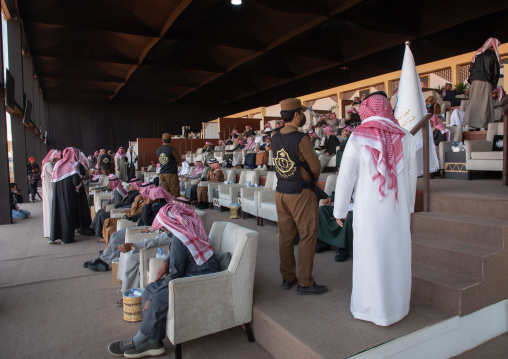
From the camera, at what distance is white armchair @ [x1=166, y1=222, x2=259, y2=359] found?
2.17m

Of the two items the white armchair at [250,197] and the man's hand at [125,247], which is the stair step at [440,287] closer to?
the man's hand at [125,247]

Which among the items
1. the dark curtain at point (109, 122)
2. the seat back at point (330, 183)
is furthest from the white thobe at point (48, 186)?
the dark curtain at point (109, 122)

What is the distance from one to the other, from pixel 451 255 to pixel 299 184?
3.96 feet

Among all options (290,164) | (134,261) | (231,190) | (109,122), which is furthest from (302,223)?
(109,122)

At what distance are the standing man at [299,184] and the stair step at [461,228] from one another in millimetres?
1093

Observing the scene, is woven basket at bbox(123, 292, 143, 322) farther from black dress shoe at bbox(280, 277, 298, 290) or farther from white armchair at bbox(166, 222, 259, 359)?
black dress shoe at bbox(280, 277, 298, 290)

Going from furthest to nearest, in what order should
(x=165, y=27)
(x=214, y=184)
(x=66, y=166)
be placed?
1. (x=165, y=27)
2. (x=214, y=184)
3. (x=66, y=166)

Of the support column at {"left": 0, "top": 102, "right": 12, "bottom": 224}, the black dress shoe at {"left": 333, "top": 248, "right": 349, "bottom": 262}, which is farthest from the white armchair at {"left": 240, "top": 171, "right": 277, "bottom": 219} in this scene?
the support column at {"left": 0, "top": 102, "right": 12, "bottom": 224}

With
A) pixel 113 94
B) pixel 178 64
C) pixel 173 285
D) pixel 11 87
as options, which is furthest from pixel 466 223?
pixel 113 94

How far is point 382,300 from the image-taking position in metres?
2.11

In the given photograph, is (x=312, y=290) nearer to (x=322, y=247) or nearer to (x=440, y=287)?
(x=440, y=287)

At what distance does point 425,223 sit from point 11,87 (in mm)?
9144

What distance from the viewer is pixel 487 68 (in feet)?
15.1

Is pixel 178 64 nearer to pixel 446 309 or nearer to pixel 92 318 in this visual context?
pixel 92 318
